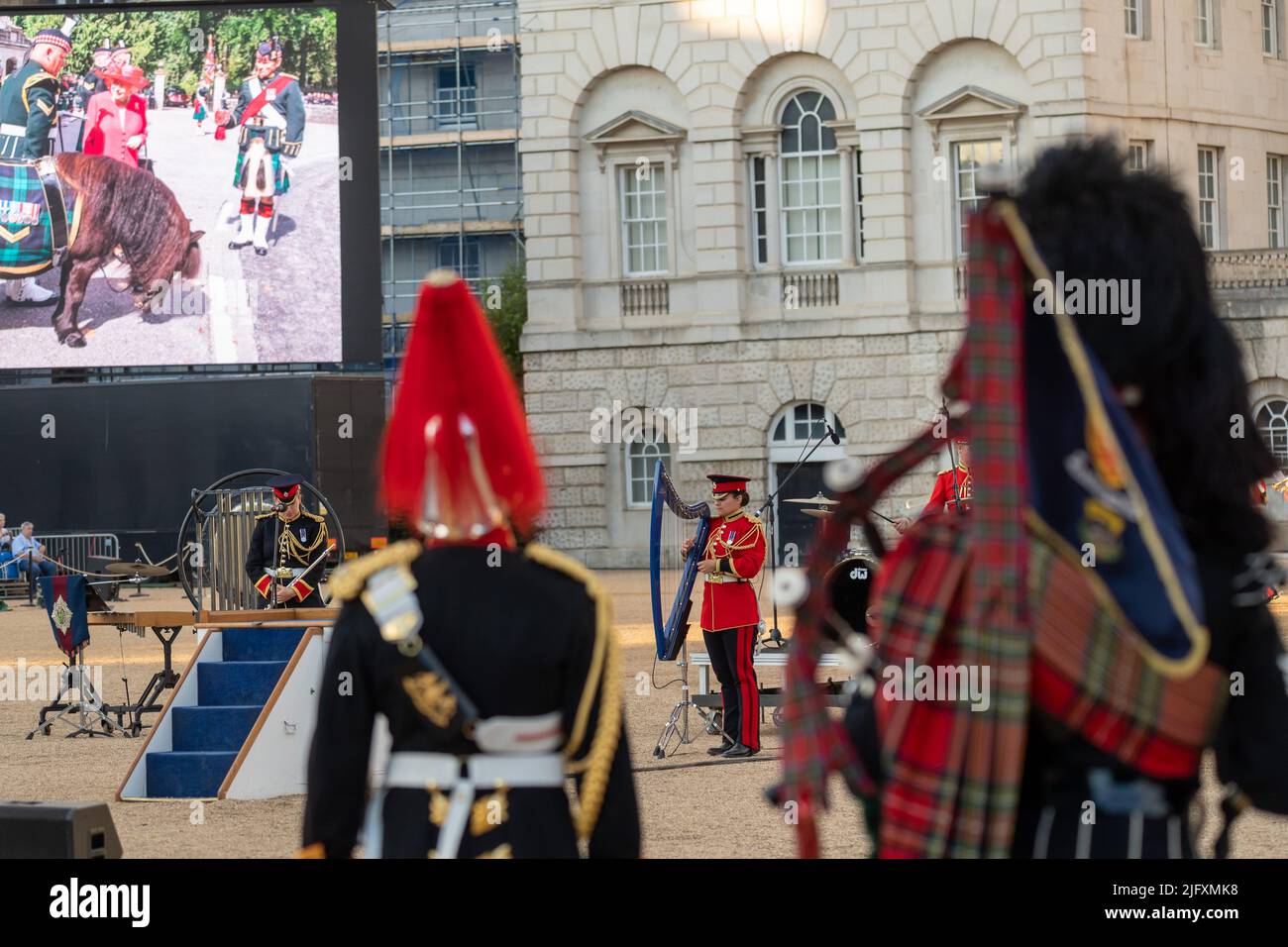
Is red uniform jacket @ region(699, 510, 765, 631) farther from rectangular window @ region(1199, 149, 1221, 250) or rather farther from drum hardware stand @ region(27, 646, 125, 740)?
rectangular window @ region(1199, 149, 1221, 250)

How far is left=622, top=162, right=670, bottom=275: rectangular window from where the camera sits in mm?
38281

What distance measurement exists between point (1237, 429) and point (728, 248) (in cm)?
3426

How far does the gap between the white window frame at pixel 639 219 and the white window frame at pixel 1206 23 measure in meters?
10.4

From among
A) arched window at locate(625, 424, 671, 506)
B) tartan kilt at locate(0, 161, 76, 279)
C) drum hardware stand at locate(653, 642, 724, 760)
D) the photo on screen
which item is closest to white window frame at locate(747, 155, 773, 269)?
arched window at locate(625, 424, 671, 506)

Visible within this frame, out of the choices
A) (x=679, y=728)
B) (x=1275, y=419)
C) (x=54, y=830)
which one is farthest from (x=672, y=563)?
(x=1275, y=419)

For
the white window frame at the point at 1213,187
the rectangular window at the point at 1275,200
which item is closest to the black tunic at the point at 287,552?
the white window frame at the point at 1213,187

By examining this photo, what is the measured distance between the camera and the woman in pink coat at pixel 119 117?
112ft

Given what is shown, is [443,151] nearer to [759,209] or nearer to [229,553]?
[759,209]

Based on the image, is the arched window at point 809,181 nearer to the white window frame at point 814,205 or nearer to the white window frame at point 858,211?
the white window frame at point 814,205

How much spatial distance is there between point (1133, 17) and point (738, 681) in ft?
87.6

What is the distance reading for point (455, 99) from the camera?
5847 cm

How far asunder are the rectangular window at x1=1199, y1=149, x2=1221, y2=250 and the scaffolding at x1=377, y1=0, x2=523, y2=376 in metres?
23.6

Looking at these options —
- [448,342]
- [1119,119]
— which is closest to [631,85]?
[1119,119]

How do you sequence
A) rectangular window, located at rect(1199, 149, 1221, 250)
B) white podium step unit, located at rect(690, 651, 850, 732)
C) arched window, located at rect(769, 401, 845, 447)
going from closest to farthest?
white podium step unit, located at rect(690, 651, 850, 732), arched window, located at rect(769, 401, 845, 447), rectangular window, located at rect(1199, 149, 1221, 250)
